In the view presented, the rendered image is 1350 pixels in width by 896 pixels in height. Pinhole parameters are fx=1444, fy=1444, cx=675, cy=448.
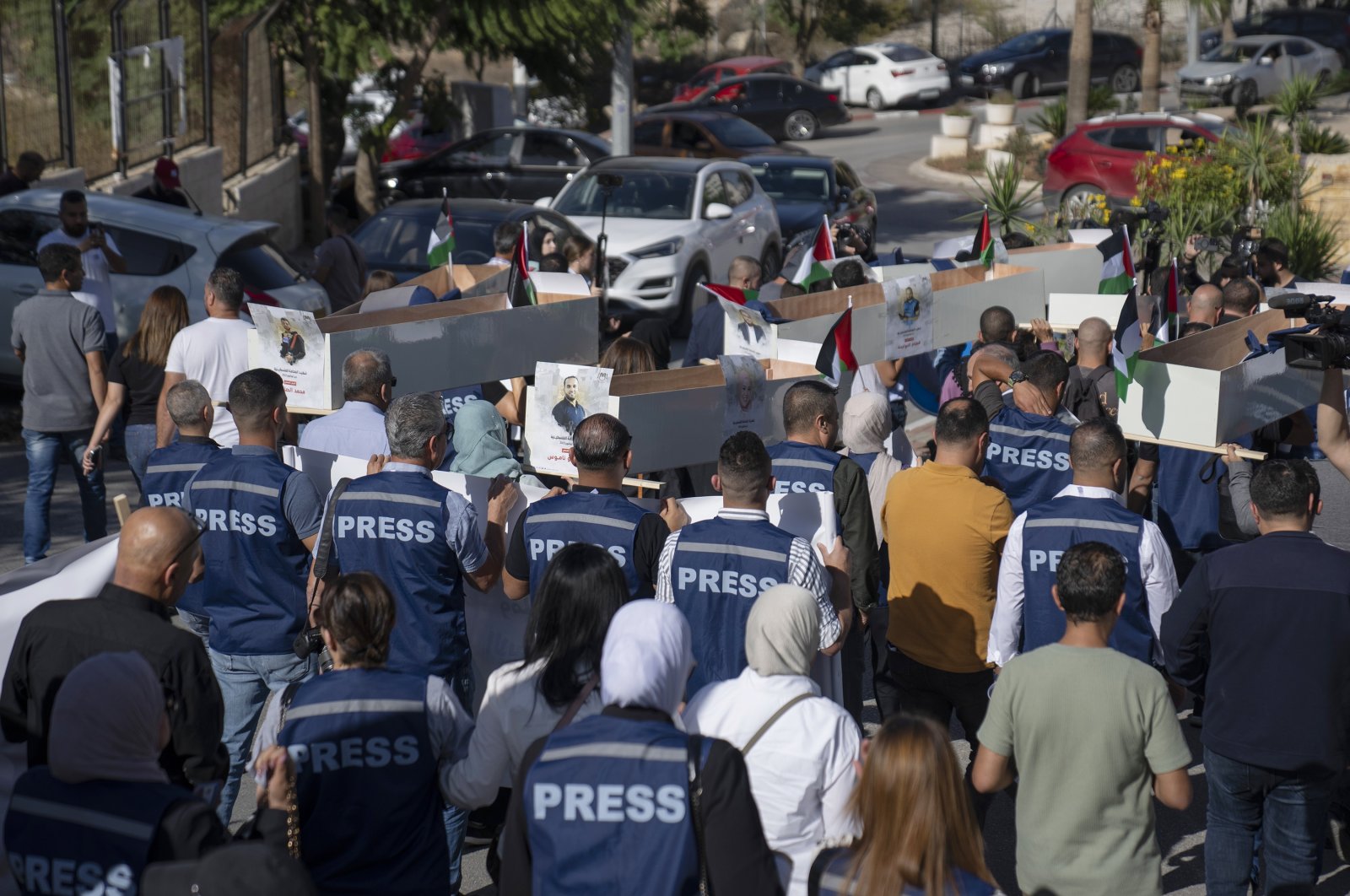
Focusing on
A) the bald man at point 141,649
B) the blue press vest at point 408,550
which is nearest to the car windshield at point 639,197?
the blue press vest at point 408,550

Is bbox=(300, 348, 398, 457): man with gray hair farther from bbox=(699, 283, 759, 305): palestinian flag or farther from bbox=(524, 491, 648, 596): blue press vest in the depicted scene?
bbox=(699, 283, 759, 305): palestinian flag

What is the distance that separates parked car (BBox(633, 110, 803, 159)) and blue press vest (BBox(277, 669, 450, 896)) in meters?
20.8

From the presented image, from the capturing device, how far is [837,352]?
6.90m

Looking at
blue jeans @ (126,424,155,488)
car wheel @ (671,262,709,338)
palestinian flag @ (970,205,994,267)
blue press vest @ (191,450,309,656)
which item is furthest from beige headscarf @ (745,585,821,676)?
car wheel @ (671,262,709,338)

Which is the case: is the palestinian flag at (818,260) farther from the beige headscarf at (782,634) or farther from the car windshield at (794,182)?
the car windshield at (794,182)

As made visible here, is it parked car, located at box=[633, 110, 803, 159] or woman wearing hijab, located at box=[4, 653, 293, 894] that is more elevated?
parked car, located at box=[633, 110, 803, 159]

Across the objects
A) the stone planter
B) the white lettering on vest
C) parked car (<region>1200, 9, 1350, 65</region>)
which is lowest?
the white lettering on vest

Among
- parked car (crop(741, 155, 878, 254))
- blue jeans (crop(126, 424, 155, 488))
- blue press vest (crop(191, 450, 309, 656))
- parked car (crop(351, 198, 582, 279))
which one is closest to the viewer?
blue press vest (crop(191, 450, 309, 656))

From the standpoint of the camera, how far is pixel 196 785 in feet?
13.0

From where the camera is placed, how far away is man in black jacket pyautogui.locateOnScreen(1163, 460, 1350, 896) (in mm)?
4301

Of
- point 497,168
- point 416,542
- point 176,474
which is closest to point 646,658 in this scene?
point 416,542

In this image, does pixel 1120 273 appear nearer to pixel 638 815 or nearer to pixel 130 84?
pixel 638 815

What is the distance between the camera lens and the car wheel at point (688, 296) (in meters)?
14.6

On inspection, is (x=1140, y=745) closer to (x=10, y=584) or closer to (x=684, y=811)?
(x=684, y=811)
